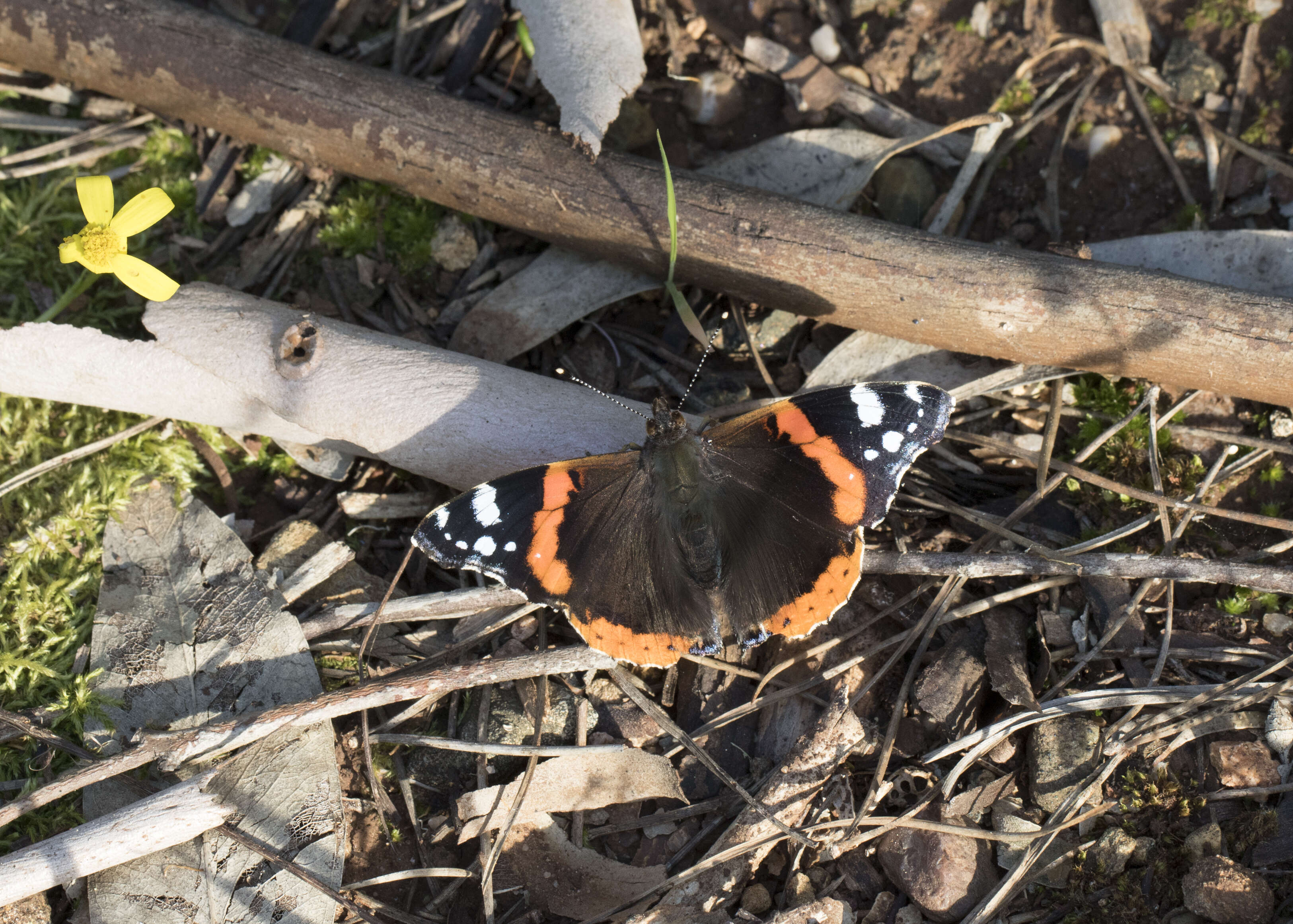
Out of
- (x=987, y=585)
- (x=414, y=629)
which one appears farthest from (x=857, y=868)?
(x=414, y=629)

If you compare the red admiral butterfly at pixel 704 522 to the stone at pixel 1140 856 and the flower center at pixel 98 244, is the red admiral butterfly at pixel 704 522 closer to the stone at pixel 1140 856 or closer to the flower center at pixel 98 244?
the stone at pixel 1140 856

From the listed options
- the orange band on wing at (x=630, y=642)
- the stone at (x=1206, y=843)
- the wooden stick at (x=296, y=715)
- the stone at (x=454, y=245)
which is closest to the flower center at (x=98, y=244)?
the stone at (x=454, y=245)

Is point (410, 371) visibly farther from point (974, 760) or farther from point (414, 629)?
point (974, 760)

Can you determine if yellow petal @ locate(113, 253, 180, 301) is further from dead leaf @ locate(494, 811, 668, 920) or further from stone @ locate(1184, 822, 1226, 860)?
stone @ locate(1184, 822, 1226, 860)

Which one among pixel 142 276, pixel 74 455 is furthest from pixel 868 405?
pixel 74 455

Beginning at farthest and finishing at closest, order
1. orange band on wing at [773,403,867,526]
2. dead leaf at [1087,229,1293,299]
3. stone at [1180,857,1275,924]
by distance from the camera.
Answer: dead leaf at [1087,229,1293,299] < orange band on wing at [773,403,867,526] < stone at [1180,857,1275,924]

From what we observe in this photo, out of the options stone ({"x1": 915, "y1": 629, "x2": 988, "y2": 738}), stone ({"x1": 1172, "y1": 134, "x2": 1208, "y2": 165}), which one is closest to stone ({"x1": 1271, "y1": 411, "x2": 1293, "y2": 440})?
stone ({"x1": 1172, "y1": 134, "x2": 1208, "y2": 165})
